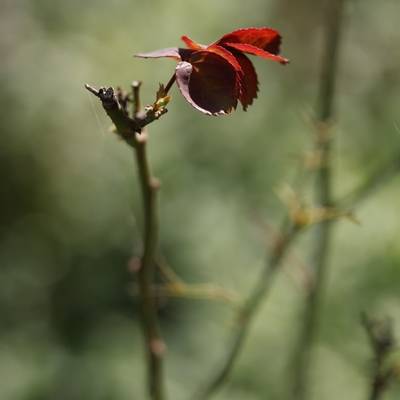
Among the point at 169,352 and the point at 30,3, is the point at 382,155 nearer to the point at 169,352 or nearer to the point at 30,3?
the point at 169,352

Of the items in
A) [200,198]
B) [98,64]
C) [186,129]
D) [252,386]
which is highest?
[98,64]

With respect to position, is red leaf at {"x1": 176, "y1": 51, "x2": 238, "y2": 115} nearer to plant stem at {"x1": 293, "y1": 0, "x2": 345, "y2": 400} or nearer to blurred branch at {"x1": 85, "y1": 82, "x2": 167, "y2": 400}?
blurred branch at {"x1": 85, "y1": 82, "x2": 167, "y2": 400}

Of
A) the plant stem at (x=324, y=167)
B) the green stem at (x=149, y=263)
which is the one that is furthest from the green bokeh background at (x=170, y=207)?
the green stem at (x=149, y=263)

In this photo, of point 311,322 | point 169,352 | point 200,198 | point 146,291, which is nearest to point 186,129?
point 200,198

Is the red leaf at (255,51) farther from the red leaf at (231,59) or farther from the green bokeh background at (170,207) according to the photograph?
the green bokeh background at (170,207)

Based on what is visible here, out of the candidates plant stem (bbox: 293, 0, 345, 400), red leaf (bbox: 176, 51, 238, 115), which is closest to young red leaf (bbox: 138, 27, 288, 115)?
red leaf (bbox: 176, 51, 238, 115)

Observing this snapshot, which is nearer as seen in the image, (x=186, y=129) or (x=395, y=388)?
(x=395, y=388)

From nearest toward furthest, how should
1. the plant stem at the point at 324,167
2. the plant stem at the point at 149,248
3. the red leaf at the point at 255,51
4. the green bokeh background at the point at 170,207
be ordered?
the red leaf at the point at 255,51 → the plant stem at the point at 149,248 → the plant stem at the point at 324,167 → the green bokeh background at the point at 170,207
